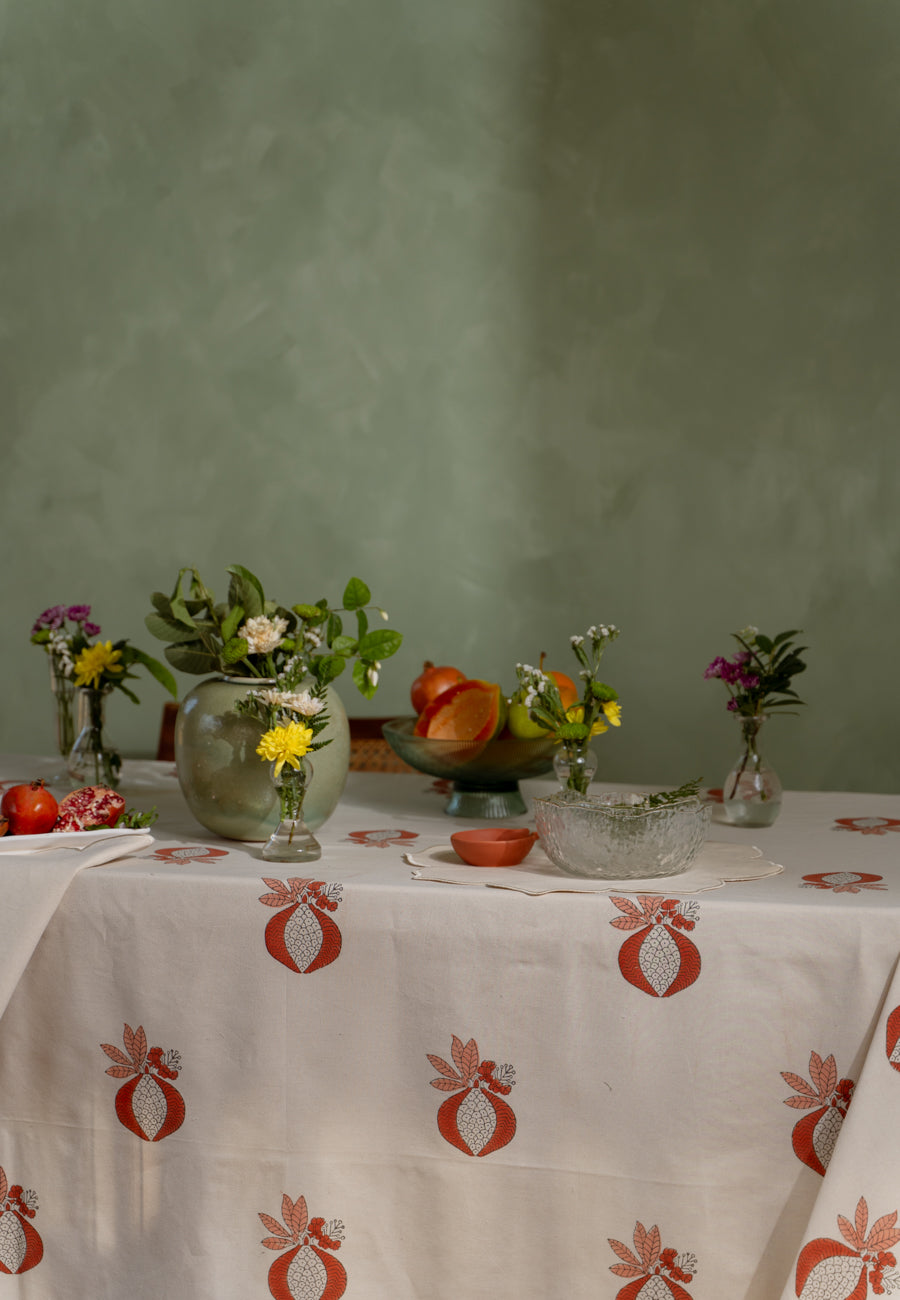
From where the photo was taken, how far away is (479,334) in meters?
2.46

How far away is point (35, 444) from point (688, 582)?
4.97 feet

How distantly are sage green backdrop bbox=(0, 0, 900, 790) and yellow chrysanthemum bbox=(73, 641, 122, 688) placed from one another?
1.02 meters

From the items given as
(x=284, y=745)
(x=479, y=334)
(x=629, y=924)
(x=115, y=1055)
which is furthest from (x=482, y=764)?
(x=479, y=334)

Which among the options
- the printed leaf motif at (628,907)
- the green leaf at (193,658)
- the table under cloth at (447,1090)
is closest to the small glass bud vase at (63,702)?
the green leaf at (193,658)

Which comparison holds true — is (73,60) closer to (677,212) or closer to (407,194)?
(407,194)

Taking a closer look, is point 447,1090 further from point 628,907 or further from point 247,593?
point 247,593

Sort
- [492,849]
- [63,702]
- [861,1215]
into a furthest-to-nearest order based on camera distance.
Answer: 1. [63,702]
2. [492,849]
3. [861,1215]

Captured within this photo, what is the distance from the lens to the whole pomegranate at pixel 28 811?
1.21m

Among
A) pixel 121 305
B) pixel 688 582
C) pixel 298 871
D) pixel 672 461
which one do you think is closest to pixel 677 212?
pixel 672 461

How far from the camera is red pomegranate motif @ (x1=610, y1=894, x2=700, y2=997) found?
99 cm

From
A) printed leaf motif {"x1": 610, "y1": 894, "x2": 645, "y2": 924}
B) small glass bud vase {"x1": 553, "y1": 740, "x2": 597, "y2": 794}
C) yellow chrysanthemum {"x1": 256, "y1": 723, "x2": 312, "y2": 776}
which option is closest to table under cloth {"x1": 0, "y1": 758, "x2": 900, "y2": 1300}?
printed leaf motif {"x1": 610, "y1": 894, "x2": 645, "y2": 924}

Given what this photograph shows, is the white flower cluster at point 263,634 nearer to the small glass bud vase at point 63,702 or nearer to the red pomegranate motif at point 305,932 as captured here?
the red pomegranate motif at point 305,932

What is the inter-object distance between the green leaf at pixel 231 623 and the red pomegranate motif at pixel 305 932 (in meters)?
0.33

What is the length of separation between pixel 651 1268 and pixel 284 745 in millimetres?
584
